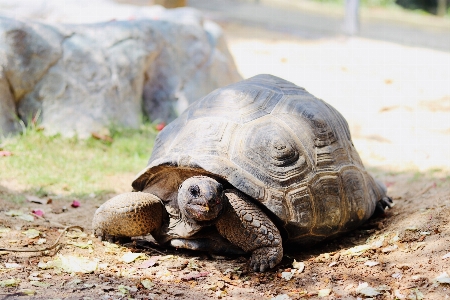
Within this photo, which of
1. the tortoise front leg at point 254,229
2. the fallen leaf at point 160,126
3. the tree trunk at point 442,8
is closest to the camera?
the tortoise front leg at point 254,229

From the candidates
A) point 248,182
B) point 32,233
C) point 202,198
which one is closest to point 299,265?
point 248,182

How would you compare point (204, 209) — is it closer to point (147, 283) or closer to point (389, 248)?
point (147, 283)

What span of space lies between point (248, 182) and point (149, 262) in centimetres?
70

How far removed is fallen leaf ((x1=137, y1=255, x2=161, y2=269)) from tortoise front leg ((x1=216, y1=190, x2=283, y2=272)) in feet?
1.39

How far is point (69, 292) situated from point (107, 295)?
18cm

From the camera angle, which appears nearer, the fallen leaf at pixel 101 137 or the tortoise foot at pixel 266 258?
the tortoise foot at pixel 266 258

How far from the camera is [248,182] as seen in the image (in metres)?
3.22

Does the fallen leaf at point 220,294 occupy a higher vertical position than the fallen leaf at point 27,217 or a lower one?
higher

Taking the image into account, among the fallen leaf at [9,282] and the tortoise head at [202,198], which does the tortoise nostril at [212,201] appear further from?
the fallen leaf at [9,282]

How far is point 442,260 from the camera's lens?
291cm

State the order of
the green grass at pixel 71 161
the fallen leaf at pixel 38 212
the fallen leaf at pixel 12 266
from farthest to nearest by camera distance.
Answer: the green grass at pixel 71 161 → the fallen leaf at pixel 38 212 → the fallen leaf at pixel 12 266

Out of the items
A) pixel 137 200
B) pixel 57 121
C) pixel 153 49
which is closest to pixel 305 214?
pixel 137 200

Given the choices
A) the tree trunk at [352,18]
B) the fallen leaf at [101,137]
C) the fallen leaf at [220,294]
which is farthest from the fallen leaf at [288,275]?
the tree trunk at [352,18]

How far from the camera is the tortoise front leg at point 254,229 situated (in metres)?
3.17
